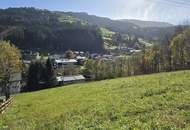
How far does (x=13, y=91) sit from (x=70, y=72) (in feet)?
185

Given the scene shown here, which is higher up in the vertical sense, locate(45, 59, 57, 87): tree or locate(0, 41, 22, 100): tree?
locate(0, 41, 22, 100): tree

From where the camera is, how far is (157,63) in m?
125

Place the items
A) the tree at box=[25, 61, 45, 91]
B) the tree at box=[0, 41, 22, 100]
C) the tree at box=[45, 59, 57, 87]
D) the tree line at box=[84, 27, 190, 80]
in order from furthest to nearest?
the tree at box=[25, 61, 45, 91] → the tree at box=[45, 59, 57, 87] → the tree line at box=[84, 27, 190, 80] → the tree at box=[0, 41, 22, 100]

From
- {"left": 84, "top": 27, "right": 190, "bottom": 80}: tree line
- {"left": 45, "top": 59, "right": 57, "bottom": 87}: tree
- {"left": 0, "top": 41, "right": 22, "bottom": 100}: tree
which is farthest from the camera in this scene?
{"left": 45, "top": 59, "right": 57, "bottom": 87}: tree

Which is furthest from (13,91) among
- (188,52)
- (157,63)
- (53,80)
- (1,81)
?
(188,52)

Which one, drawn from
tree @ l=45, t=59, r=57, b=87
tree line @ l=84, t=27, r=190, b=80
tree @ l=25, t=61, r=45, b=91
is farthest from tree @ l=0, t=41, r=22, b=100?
tree line @ l=84, t=27, r=190, b=80

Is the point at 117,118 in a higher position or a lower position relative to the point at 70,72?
higher

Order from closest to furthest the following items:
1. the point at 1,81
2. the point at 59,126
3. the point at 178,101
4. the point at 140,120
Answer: the point at 140,120
the point at 59,126
the point at 178,101
the point at 1,81

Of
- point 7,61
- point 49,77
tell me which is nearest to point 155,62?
point 49,77

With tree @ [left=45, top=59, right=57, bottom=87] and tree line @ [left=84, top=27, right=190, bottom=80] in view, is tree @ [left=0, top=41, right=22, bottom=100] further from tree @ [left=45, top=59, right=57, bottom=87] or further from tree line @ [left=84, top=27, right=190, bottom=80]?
tree line @ [left=84, top=27, right=190, bottom=80]

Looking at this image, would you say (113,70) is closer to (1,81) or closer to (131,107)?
(1,81)

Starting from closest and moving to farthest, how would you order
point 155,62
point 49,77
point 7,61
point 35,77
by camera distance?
point 7,61, point 49,77, point 35,77, point 155,62

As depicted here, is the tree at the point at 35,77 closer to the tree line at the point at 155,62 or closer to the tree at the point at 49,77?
the tree at the point at 49,77

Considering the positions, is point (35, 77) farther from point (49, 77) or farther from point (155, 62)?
point (155, 62)
